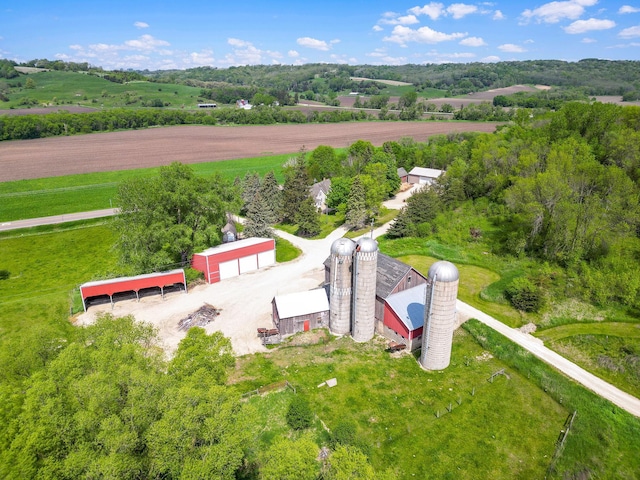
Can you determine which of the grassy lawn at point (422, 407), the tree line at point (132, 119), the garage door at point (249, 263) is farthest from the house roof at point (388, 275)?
the tree line at point (132, 119)

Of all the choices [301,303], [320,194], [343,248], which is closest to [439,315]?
Answer: [343,248]

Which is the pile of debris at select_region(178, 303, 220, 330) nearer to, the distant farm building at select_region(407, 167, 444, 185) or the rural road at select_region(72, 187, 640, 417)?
the rural road at select_region(72, 187, 640, 417)

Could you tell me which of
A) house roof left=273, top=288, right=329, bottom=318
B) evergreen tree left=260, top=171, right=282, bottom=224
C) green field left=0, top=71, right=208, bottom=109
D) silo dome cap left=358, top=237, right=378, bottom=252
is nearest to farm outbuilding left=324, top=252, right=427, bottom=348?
house roof left=273, top=288, right=329, bottom=318

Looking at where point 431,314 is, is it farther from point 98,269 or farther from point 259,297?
point 98,269

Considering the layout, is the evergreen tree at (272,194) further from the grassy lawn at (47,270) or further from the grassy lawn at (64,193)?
the grassy lawn at (47,270)

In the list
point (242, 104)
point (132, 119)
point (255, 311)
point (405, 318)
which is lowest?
point (255, 311)

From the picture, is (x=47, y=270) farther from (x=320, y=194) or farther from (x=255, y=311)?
(x=320, y=194)

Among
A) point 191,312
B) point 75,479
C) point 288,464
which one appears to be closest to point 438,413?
point 288,464
